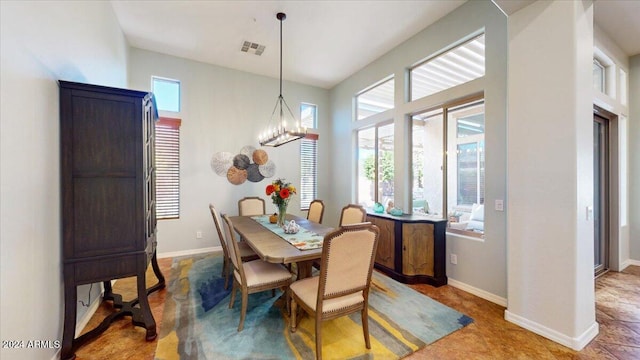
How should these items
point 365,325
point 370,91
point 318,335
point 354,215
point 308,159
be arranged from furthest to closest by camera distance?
point 308,159
point 370,91
point 354,215
point 365,325
point 318,335

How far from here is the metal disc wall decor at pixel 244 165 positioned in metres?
4.85

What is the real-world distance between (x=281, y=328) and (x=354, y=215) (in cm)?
152

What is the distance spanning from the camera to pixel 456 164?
3.51 m

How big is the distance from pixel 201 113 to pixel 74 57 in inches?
98.8

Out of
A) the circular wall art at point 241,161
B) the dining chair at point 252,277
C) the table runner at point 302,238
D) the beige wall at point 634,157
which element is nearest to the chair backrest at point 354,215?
the table runner at point 302,238

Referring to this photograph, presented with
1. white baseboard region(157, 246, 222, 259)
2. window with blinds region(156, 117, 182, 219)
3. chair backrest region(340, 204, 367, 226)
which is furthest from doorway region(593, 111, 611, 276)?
window with blinds region(156, 117, 182, 219)

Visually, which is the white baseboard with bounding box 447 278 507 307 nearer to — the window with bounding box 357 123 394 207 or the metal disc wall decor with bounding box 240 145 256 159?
the window with bounding box 357 123 394 207

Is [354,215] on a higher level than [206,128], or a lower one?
lower

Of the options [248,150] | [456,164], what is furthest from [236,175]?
[456,164]

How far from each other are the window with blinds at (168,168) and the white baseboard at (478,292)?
14.8 feet

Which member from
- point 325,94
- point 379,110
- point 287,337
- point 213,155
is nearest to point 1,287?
point 287,337

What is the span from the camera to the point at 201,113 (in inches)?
184

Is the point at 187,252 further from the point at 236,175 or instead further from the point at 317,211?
the point at 317,211

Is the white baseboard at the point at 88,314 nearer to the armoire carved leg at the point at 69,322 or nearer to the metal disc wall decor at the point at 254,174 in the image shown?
the armoire carved leg at the point at 69,322
